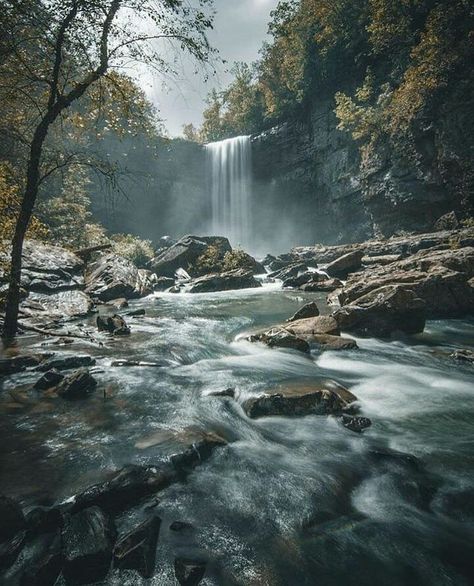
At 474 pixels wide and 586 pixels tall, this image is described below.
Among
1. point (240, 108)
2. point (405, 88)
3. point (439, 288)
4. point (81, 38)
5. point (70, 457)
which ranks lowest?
point (70, 457)

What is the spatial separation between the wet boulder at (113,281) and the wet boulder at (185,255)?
4.61 meters

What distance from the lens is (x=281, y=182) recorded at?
41.8m

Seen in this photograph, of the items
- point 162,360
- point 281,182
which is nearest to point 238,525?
point 162,360

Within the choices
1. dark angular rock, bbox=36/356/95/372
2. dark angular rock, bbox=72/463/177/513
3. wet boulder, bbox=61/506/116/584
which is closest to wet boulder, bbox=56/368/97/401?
dark angular rock, bbox=36/356/95/372

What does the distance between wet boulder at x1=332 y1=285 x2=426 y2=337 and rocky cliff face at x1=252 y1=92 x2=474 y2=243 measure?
1488cm

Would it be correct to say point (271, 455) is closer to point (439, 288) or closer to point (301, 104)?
point (439, 288)

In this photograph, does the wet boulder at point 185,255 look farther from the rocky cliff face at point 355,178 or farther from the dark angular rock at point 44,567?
the dark angular rock at point 44,567

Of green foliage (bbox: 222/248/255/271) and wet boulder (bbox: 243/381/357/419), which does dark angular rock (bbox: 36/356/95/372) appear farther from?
green foliage (bbox: 222/248/255/271)

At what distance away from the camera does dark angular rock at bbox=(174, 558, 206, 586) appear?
234 cm

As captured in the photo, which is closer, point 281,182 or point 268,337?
point 268,337

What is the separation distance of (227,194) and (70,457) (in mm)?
44151

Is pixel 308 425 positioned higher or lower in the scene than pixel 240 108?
lower

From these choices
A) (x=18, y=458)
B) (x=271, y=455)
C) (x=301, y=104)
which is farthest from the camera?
(x=301, y=104)

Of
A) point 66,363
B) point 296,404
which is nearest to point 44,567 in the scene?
point 296,404
